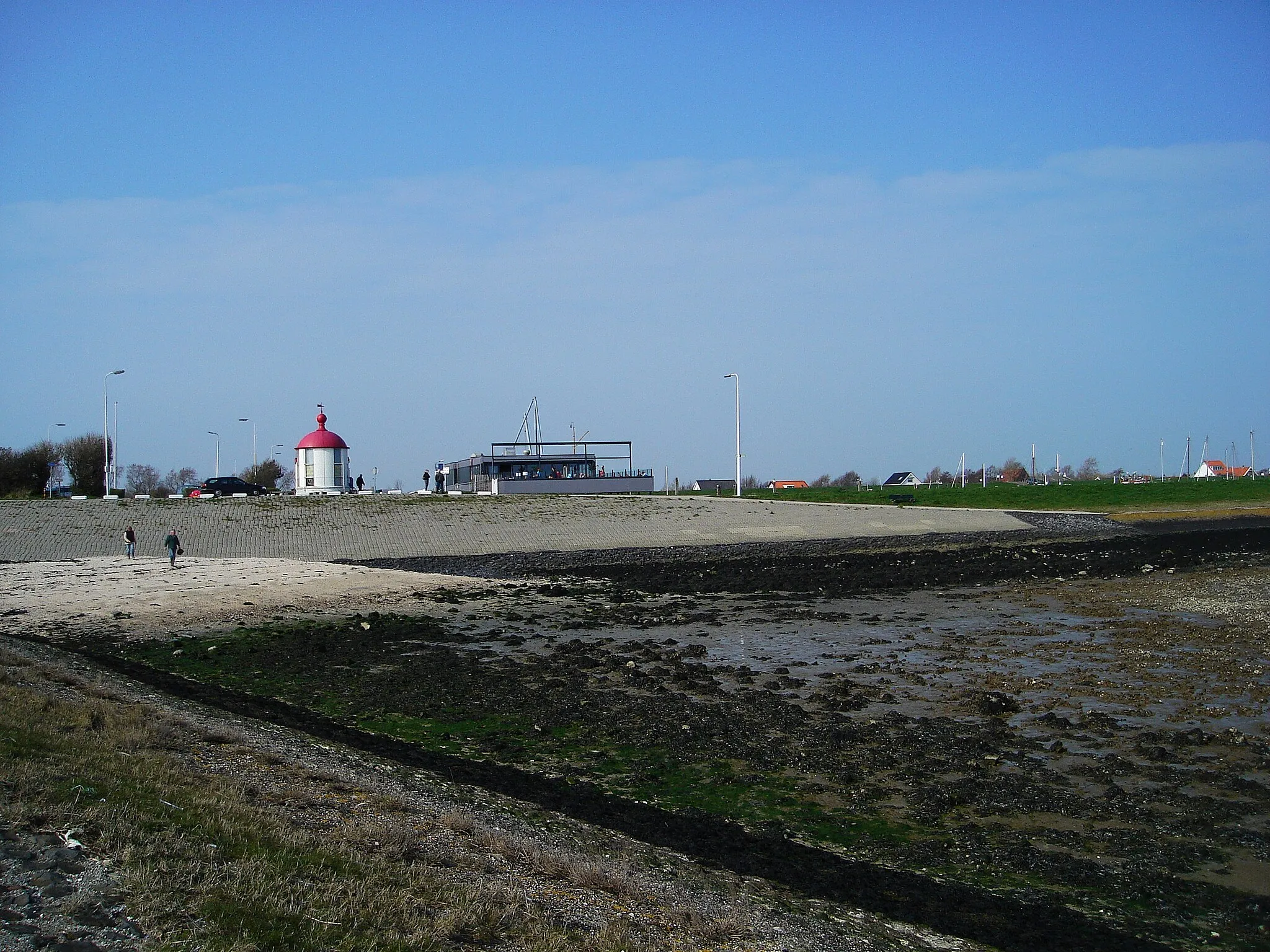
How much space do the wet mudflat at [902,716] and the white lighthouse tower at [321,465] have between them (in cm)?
4150

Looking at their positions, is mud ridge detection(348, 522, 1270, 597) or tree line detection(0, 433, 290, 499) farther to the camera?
tree line detection(0, 433, 290, 499)

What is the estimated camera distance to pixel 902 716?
510 inches

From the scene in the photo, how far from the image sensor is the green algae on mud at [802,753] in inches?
316

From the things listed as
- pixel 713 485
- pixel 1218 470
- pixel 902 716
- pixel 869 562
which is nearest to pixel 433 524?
pixel 869 562

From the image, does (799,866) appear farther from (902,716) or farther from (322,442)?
(322,442)

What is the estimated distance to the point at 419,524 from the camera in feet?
148

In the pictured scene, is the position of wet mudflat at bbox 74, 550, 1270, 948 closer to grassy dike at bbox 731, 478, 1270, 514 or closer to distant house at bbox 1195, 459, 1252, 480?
grassy dike at bbox 731, 478, 1270, 514

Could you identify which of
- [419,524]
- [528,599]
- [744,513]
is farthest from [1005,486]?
[528,599]

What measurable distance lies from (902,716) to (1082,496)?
176 ft

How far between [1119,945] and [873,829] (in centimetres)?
251

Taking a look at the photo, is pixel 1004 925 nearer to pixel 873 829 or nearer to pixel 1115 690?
pixel 873 829

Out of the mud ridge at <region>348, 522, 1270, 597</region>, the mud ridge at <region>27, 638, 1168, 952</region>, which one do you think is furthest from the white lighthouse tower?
the mud ridge at <region>27, 638, 1168, 952</region>

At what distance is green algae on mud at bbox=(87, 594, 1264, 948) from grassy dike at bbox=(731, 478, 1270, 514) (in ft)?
142

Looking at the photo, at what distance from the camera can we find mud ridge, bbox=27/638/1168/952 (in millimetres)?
6793
